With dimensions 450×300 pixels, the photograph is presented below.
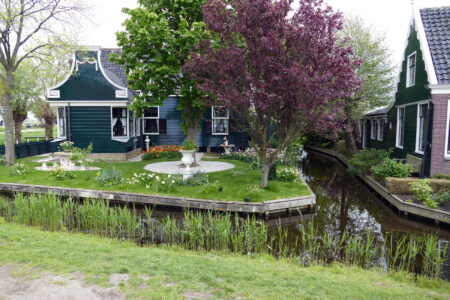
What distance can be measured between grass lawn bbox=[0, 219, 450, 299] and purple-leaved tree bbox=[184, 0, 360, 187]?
4.24m

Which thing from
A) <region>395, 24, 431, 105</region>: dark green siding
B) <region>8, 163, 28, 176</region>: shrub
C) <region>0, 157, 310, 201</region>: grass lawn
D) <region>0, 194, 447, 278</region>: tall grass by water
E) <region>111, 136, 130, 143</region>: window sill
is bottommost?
<region>0, 194, 447, 278</region>: tall grass by water

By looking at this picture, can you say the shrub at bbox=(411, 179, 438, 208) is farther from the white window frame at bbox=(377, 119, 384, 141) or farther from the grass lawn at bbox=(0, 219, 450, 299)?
the white window frame at bbox=(377, 119, 384, 141)

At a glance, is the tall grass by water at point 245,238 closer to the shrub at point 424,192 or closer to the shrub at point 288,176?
the shrub at point 424,192

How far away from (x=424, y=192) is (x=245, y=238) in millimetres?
6063

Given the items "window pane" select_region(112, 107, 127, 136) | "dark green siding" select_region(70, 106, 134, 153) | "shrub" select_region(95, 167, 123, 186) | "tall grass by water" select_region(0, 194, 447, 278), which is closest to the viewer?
"tall grass by water" select_region(0, 194, 447, 278)

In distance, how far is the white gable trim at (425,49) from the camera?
36.8 ft

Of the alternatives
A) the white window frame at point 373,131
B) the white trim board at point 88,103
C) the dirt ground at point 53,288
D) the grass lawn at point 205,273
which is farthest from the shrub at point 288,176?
the white window frame at point 373,131

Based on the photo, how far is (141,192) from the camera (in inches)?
396

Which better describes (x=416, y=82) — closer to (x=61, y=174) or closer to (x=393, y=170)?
(x=393, y=170)

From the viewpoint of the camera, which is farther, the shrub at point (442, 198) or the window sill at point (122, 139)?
the window sill at point (122, 139)

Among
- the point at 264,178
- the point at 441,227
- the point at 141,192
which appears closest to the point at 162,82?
the point at 141,192

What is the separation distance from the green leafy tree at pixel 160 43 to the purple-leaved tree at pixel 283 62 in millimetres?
2754

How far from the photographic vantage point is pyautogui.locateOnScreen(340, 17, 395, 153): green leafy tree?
18781 mm

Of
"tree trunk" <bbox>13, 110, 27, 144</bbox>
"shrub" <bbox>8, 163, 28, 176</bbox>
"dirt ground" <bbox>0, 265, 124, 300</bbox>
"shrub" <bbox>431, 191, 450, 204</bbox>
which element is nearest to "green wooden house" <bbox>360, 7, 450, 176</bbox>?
"shrub" <bbox>431, 191, 450, 204</bbox>
